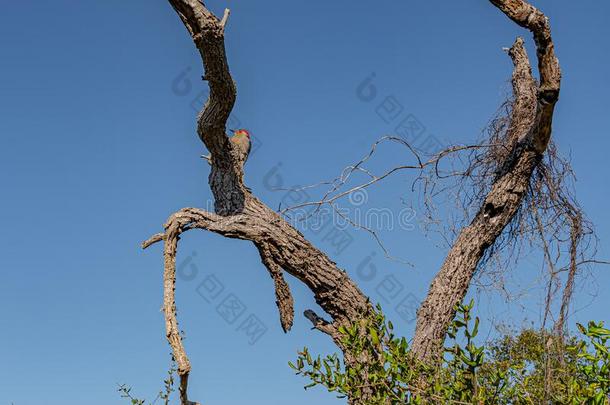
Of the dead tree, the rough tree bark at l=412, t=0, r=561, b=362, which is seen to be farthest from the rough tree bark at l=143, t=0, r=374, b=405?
the rough tree bark at l=412, t=0, r=561, b=362

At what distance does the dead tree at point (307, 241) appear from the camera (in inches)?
225

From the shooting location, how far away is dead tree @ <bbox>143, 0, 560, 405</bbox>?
18.7 feet

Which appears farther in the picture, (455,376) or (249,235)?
(249,235)

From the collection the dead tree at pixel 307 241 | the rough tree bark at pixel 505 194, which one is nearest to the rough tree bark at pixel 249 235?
the dead tree at pixel 307 241

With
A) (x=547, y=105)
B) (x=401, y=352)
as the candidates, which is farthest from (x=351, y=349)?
(x=547, y=105)

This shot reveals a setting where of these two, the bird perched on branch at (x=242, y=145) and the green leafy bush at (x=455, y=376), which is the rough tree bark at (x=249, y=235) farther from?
the green leafy bush at (x=455, y=376)

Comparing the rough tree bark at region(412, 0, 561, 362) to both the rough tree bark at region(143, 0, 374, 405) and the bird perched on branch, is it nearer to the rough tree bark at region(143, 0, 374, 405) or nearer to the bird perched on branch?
the rough tree bark at region(143, 0, 374, 405)

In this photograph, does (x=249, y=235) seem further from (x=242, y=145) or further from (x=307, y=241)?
(x=242, y=145)

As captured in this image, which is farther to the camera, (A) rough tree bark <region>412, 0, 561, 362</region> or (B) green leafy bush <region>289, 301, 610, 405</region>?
(A) rough tree bark <region>412, 0, 561, 362</region>

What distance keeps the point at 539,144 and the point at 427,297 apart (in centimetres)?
167

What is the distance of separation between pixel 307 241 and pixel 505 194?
1797 millimetres

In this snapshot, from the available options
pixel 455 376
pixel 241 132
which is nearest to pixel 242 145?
pixel 241 132

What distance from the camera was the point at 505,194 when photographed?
19.9 feet

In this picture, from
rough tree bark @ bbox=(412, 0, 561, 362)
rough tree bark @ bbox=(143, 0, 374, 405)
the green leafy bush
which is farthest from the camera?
rough tree bark @ bbox=(143, 0, 374, 405)
